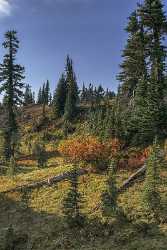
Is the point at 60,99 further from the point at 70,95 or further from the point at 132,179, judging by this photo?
the point at 132,179

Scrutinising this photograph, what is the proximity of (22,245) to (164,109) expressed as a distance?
1869 centimetres

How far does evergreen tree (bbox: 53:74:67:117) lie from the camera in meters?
82.6

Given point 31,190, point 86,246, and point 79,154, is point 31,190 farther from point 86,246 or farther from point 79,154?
point 86,246

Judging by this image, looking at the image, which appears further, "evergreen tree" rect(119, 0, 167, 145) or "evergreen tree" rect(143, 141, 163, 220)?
"evergreen tree" rect(119, 0, 167, 145)

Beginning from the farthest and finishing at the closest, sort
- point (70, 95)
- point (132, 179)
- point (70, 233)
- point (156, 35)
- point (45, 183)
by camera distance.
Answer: point (70, 95), point (156, 35), point (45, 183), point (132, 179), point (70, 233)

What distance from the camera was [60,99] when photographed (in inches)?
3280

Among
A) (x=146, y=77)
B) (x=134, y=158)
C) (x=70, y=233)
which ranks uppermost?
(x=146, y=77)

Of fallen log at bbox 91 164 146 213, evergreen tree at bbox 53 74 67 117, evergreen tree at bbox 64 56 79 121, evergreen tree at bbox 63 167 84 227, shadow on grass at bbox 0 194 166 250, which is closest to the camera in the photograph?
→ shadow on grass at bbox 0 194 166 250

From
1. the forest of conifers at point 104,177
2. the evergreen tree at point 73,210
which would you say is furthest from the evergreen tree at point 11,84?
the evergreen tree at point 73,210

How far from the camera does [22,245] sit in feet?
68.6

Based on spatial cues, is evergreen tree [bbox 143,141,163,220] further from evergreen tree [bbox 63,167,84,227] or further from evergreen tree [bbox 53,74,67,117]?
evergreen tree [bbox 53,74,67,117]

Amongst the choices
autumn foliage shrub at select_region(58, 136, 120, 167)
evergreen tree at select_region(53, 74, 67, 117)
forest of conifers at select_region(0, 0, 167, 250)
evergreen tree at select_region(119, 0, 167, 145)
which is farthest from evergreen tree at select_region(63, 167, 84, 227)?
evergreen tree at select_region(53, 74, 67, 117)

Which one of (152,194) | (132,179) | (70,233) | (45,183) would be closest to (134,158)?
(132,179)

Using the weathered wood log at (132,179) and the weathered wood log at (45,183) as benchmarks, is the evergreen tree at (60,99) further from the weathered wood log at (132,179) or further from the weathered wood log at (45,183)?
the weathered wood log at (132,179)
